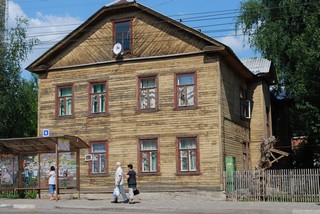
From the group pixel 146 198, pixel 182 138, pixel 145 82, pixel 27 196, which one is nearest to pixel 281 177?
pixel 182 138

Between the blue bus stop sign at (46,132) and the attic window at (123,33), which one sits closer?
the attic window at (123,33)

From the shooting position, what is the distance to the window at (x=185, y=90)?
84.5 ft

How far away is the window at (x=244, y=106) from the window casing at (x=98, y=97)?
8591 millimetres

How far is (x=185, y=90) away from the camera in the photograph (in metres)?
25.9

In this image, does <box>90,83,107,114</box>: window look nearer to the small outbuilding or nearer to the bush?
the small outbuilding

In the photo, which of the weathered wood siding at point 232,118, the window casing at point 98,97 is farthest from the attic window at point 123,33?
the weathered wood siding at point 232,118

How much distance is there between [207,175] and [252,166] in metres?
7.18

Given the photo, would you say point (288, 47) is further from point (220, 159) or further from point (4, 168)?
point (4, 168)

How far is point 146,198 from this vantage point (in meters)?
25.7

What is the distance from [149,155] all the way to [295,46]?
14.2m

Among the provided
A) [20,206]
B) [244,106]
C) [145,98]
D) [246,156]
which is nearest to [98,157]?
[145,98]

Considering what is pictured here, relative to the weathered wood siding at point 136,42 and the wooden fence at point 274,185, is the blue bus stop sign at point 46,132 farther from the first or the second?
the wooden fence at point 274,185

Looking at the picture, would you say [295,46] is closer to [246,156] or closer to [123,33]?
[246,156]

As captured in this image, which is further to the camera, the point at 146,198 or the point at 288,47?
the point at 288,47
